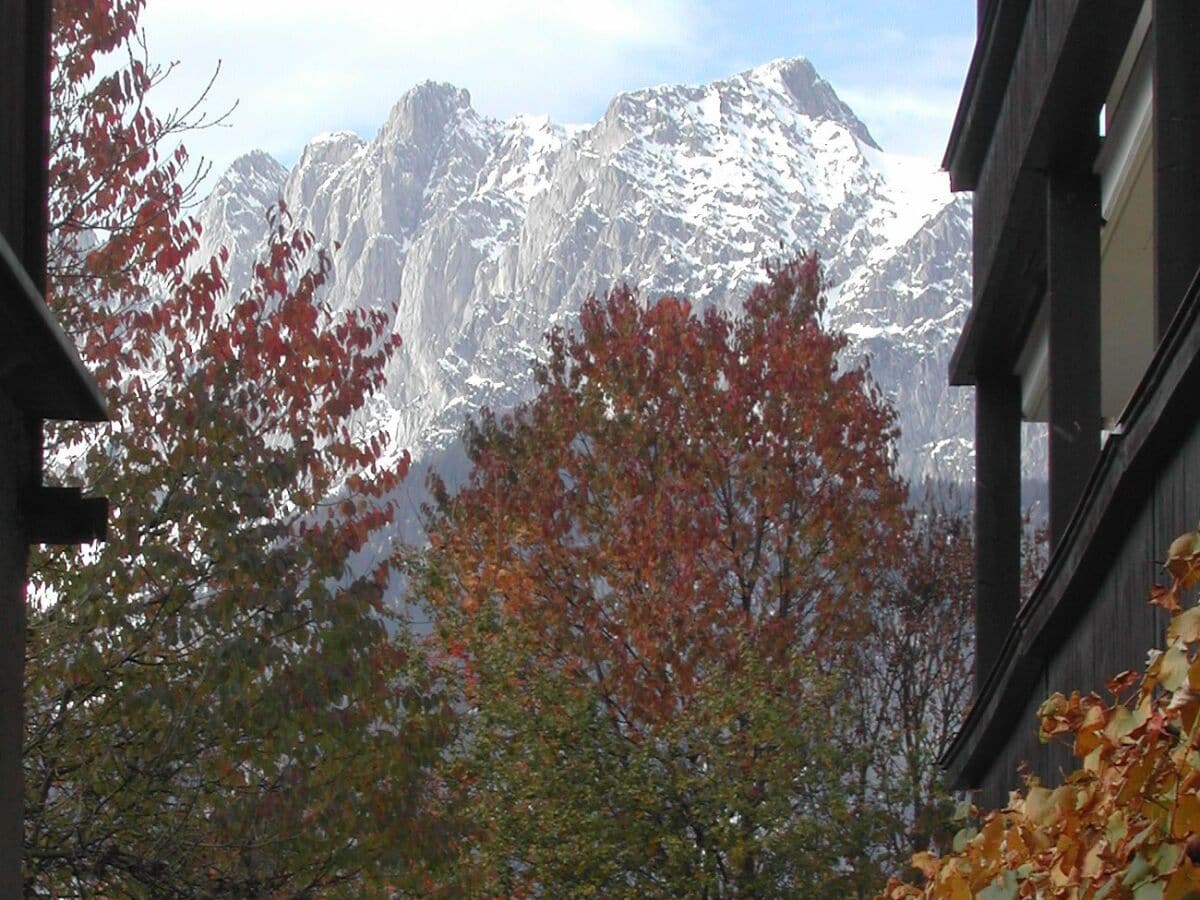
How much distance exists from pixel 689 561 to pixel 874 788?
4.94 m

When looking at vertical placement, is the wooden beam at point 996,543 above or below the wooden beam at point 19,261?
above

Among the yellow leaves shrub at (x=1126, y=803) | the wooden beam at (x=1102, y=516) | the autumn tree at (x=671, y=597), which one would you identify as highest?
the autumn tree at (x=671, y=597)

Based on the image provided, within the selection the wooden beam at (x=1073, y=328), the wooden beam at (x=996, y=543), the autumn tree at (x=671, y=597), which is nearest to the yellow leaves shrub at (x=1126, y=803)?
the wooden beam at (x=1073, y=328)

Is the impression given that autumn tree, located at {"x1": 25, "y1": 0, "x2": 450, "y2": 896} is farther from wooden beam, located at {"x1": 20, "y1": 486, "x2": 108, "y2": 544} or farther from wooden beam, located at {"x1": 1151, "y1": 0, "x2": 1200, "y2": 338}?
wooden beam, located at {"x1": 1151, "y1": 0, "x2": 1200, "y2": 338}

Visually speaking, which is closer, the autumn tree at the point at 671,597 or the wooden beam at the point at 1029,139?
the wooden beam at the point at 1029,139

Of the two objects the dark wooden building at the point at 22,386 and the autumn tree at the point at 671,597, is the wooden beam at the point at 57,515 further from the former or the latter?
the autumn tree at the point at 671,597

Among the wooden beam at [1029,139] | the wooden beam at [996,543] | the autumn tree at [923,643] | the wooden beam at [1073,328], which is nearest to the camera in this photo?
the wooden beam at [1029,139]

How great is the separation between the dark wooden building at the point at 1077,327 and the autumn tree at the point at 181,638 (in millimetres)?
4619

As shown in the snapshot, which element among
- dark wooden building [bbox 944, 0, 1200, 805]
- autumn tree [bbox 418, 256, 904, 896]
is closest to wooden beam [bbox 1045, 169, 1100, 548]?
dark wooden building [bbox 944, 0, 1200, 805]

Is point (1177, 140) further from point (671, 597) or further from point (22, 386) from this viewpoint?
point (671, 597)

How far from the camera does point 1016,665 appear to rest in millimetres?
8438

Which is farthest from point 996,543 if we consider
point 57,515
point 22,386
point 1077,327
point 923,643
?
point 923,643

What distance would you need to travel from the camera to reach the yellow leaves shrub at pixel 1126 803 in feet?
9.83

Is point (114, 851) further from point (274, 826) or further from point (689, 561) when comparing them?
point (689, 561)
